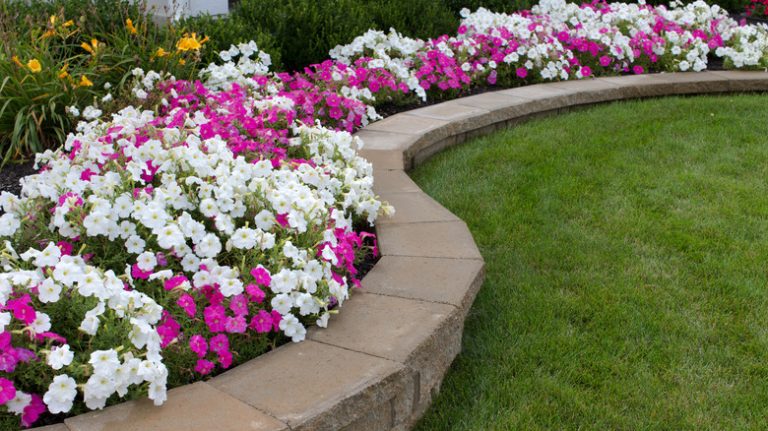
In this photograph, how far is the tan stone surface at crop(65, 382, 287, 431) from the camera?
202 centimetres

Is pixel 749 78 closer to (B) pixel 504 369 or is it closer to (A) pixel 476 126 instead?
(A) pixel 476 126

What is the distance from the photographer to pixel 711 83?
6.50 meters

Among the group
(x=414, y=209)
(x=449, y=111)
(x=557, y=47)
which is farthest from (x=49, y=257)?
(x=557, y=47)

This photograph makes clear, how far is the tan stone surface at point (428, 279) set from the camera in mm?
2816

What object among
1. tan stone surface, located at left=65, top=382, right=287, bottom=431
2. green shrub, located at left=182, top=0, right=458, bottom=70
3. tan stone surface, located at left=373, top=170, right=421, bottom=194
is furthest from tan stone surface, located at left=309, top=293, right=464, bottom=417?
green shrub, located at left=182, top=0, right=458, bottom=70

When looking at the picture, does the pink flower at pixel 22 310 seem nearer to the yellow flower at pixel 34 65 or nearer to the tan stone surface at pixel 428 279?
the tan stone surface at pixel 428 279

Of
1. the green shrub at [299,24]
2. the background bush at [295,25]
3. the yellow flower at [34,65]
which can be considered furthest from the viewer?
the green shrub at [299,24]

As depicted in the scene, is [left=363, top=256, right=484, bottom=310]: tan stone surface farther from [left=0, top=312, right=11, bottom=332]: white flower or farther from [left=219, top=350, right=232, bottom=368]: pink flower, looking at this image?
[left=0, top=312, right=11, bottom=332]: white flower

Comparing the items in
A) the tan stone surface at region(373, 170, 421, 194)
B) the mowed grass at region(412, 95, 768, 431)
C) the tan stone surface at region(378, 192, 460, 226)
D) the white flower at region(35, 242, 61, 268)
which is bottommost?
the mowed grass at region(412, 95, 768, 431)

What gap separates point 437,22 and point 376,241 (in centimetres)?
410

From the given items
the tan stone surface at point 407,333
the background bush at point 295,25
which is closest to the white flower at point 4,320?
the tan stone surface at point 407,333

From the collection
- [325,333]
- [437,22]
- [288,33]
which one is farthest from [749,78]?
[325,333]

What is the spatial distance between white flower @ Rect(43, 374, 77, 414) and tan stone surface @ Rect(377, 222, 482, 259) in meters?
1.42

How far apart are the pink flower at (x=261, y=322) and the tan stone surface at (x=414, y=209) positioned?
106cm
